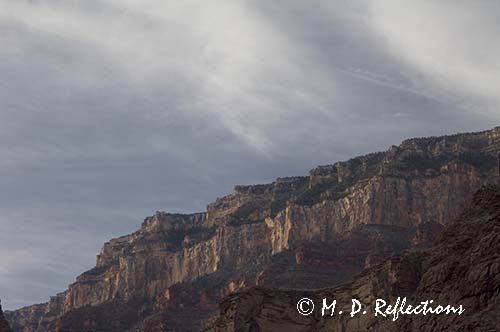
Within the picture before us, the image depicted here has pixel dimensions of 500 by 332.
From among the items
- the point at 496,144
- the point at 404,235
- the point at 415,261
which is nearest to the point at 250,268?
the point at 404,235

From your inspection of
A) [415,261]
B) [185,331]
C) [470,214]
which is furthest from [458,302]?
[185,331]

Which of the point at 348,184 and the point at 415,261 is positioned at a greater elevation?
the point at 348,184

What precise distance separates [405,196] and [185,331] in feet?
153

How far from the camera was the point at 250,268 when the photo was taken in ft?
604

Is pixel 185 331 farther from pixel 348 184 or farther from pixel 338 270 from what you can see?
pixel 348 184

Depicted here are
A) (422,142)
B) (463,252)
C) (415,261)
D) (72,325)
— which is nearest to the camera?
(463,252)

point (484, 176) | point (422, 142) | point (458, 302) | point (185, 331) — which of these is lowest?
point (458, 302)

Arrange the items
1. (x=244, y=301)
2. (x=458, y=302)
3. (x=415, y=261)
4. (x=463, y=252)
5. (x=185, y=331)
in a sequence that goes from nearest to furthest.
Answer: (x=458, y=302) < (x=463, y=252) < (x=415, y=261) < (x=244, y=301) < (x=185, y=331)

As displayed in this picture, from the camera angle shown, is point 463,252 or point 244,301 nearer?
point 463,252

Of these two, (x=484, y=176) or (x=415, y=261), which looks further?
(x=484, y=176)

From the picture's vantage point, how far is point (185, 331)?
16312 centimetres

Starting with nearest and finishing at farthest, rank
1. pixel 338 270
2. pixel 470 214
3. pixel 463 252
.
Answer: pixel 463 252
pixel 470 214
pixel 338 270

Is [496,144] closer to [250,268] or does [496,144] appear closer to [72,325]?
[250,268]

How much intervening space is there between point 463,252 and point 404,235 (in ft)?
430
